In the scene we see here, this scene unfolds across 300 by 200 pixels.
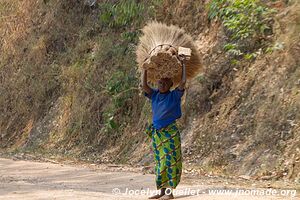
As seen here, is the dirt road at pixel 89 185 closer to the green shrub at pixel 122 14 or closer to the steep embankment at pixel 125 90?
the steep embankment at pixel 125 90

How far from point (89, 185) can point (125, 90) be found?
6014 mm

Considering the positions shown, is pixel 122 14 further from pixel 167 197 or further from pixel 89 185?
pixel 167 197

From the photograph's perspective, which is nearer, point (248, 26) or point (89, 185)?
point (89, 185)

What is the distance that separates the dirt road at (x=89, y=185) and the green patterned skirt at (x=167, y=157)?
0.22 meters

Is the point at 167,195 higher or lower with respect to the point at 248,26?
lower

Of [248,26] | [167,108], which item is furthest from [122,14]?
[167,108]

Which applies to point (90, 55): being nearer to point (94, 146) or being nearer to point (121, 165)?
point (94, 146)

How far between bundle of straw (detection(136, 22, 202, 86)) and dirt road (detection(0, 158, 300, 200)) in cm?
137

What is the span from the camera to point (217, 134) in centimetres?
1159

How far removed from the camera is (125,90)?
15320 millimetres

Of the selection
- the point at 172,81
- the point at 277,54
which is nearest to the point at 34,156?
the point at 277,54

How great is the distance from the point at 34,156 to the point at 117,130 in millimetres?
2099

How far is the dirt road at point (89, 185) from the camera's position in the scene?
23.1 feet

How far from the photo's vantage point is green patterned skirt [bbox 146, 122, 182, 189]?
7.21 metres
